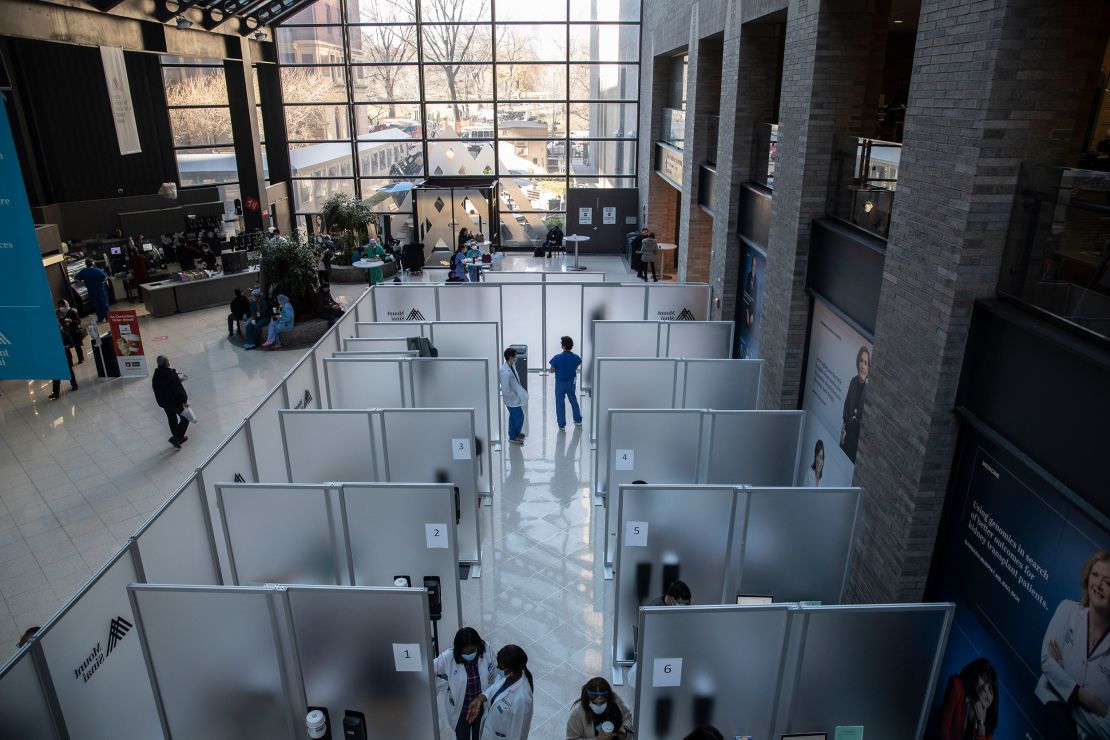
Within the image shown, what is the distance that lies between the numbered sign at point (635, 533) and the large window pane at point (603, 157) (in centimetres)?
2013

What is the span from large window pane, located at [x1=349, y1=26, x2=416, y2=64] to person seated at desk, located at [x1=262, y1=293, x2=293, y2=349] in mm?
11496

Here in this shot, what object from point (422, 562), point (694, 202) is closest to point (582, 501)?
point (422, 562)

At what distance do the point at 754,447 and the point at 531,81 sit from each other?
62.9 ft

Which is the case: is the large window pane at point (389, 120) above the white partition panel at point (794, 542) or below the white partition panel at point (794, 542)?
above

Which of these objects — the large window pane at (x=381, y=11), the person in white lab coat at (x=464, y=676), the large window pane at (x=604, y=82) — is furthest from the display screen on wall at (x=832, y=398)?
the large window pane at (x=381, y=11)

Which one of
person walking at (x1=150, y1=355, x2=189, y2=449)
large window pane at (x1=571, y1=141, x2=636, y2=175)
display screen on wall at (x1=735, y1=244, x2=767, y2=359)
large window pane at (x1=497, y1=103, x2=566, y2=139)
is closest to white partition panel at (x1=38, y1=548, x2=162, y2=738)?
person walking at (x1=150, y1=355, x2=189, y2=449)

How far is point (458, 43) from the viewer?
23312mm

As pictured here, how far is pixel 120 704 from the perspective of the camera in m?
5.01

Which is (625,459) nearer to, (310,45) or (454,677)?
(454,677)

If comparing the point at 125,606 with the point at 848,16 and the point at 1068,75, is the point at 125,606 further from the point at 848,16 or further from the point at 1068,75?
the point at 848,16

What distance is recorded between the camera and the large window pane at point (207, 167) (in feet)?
76.5

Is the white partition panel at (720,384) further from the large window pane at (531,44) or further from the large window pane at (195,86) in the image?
the large window pane at (195,86)

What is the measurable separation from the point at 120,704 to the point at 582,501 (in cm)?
538

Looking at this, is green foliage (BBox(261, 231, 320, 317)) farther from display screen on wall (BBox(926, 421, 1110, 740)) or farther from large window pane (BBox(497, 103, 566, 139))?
display screen on wall (BBox(926, 421, 1110, 740))
